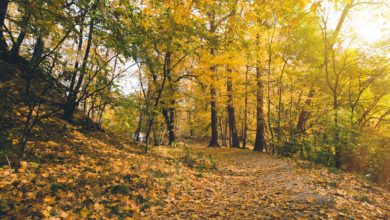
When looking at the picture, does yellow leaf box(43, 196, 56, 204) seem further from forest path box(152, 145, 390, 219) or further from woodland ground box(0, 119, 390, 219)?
forest path box(152, 145, 390, 219)

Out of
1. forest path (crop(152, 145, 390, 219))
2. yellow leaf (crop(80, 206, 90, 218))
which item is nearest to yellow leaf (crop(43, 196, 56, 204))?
yellow leaf (crop(80, 206, 90, 218))

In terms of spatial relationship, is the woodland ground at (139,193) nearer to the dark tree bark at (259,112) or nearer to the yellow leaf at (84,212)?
the yellow leaf at (84,212)

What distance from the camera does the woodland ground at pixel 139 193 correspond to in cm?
395

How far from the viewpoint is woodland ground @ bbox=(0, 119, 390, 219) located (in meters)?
3.95

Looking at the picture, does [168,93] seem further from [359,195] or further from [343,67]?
[359,195]

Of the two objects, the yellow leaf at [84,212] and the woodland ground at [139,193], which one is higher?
the woodland ground at [139,193]

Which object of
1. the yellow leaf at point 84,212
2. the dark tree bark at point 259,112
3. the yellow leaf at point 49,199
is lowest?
the yellow leaf at point 84,212

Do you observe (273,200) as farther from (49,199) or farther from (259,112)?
(259,112)

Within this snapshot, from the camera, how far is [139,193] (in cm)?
502

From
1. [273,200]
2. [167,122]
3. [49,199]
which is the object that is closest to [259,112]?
[167,122]

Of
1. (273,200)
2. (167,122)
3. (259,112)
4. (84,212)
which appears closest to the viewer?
(84,212)

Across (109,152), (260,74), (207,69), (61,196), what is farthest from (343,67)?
(61,196)

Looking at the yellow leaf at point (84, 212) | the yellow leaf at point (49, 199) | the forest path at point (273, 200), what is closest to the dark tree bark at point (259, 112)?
the forest path at point (273, 200)

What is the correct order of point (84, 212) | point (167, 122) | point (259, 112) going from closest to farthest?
point (84, 212), point (167, 122), point (259, 112)
